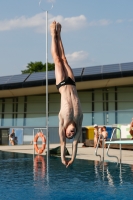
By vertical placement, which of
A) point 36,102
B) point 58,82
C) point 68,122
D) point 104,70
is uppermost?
point 104,70

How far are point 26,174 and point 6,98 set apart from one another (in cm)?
2725

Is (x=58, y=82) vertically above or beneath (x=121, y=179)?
above

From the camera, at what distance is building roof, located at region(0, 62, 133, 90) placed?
31.3 metres

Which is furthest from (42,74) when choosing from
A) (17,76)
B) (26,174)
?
(26,174)

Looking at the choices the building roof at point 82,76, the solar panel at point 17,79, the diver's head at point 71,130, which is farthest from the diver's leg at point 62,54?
the solar panel at point 17,79

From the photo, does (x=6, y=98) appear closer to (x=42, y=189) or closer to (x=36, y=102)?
(x=36, y=102)

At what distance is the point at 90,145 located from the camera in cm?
2722

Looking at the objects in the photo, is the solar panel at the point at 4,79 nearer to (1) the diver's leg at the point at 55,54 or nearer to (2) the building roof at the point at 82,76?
(2) the building roof at the point at 82,76

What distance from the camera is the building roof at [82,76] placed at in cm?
3131

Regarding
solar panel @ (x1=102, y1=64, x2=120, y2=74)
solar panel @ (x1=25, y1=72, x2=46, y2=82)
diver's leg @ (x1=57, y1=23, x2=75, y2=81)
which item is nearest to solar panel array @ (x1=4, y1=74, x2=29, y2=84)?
solar panel @ (x1=25, y1=72, x2=46, y2=82)

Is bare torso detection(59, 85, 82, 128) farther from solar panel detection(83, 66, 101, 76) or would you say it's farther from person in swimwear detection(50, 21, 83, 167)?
solar panel detection(83, 66, 101, 76)

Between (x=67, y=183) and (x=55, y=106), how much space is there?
26712 millimetres

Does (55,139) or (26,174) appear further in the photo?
(55,139)

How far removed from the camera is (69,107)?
19.1 feet
